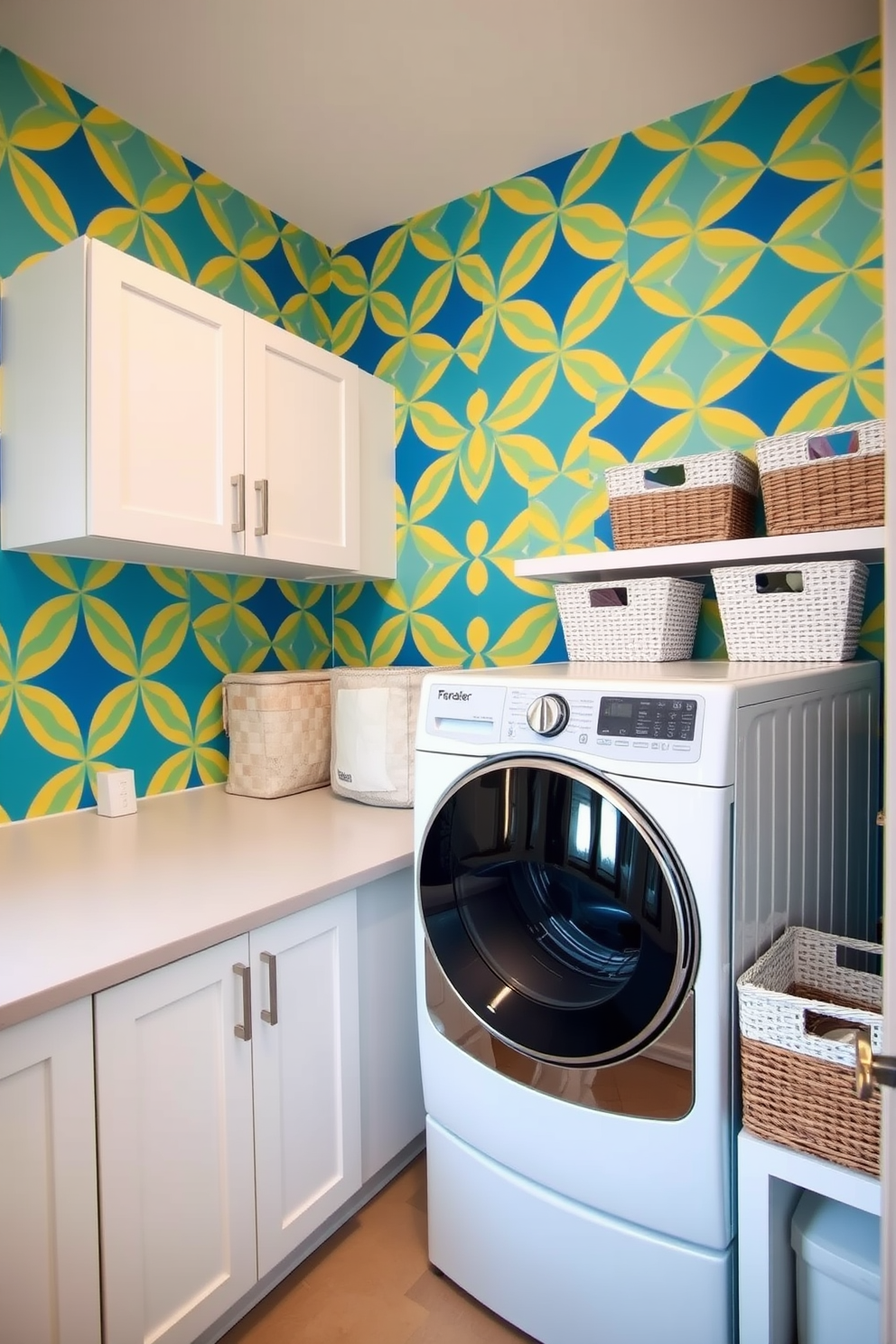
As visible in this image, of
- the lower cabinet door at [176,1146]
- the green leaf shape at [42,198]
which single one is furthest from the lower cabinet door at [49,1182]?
the green leaf shape at [42,198]

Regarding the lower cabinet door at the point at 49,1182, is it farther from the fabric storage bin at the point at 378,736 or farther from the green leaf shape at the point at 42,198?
the green leaf shape at the point at 42,198

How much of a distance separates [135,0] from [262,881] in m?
1.78

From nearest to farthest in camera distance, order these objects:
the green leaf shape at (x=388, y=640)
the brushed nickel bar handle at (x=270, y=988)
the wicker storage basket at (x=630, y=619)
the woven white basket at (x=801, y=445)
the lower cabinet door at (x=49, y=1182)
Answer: the lower cabinet door at (x=49, y=1182), the brushed nickel bar handle at (x=270, y=988), the woven white basket at (x=801, y=445), the wicker storage basket at (x=630, y=619), the green leaf shape at (x=388, y=640)

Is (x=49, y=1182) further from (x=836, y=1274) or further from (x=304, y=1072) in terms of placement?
(x=836, y=1274)

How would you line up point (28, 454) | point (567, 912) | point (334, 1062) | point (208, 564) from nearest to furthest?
point (567, 912), point (334, 1062), point (28, 454), point (208, 564)

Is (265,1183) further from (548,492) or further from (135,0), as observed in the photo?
(135,0)

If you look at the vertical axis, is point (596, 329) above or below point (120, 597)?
above

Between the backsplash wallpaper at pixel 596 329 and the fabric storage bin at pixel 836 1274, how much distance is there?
107 cm

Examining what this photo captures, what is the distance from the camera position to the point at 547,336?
6.97ft

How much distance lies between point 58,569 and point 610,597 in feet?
4.30

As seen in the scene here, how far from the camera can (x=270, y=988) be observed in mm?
1331

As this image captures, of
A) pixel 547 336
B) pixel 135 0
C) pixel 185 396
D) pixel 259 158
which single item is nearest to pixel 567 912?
pixel 185 396

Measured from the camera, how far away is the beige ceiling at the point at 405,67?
1604 millimetres

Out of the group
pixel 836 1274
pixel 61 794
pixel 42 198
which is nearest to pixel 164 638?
pixel 61 794
